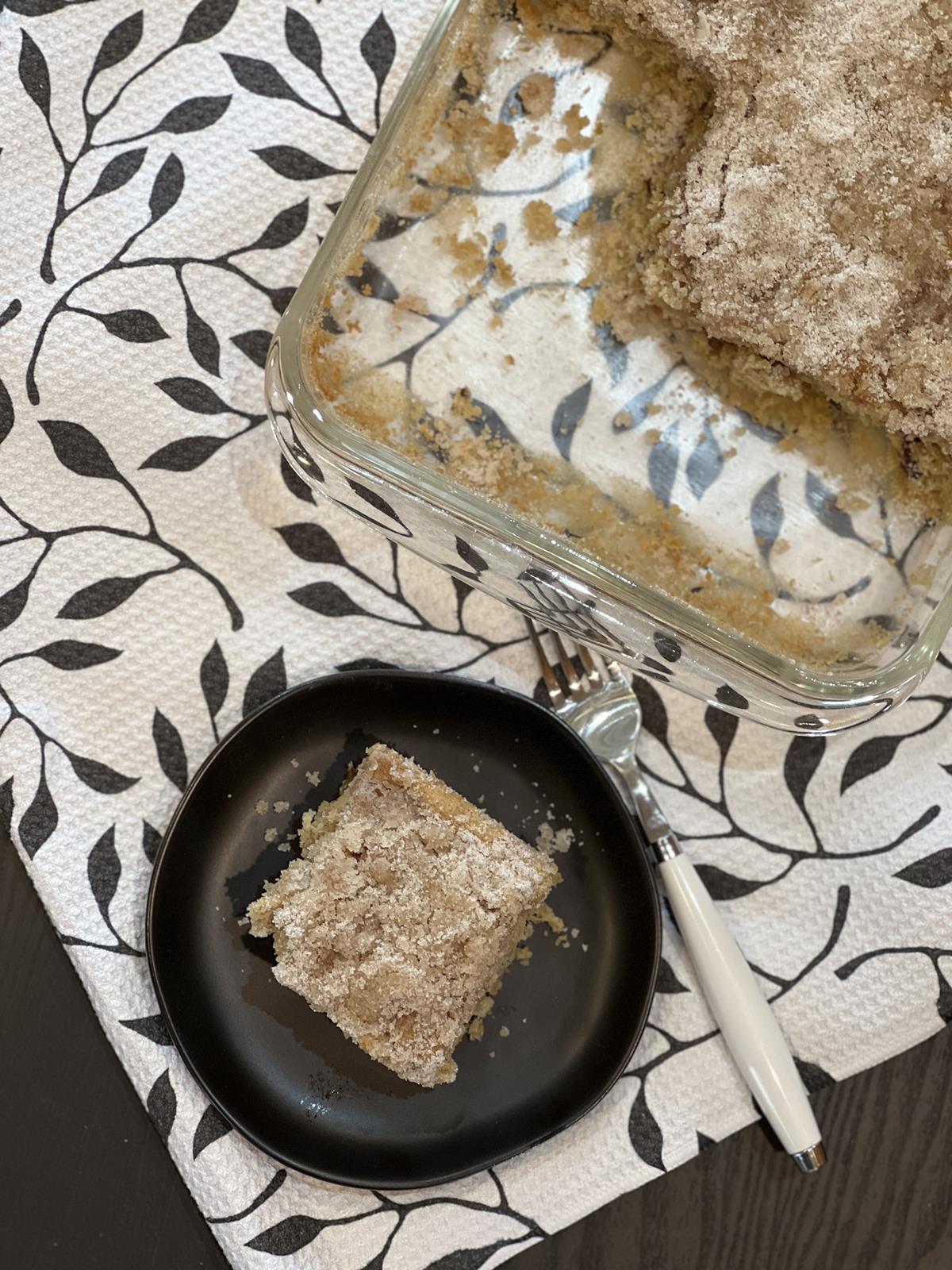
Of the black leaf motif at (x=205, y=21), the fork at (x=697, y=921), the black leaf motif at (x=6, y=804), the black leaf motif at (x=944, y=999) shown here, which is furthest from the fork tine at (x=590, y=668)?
the black leaf motif at (x=205, y=21)

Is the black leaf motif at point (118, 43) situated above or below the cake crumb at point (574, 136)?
below

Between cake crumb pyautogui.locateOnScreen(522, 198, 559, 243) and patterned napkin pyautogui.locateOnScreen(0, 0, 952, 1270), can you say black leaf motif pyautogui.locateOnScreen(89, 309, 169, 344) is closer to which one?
patterned napkin pyautogui.locateOnScreen(0, 0, 952, 1270)

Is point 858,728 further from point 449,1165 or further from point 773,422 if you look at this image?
point 449,1165

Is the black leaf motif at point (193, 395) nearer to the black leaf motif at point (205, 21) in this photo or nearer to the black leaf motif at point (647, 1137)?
the black leaf motif at point (205, 21)

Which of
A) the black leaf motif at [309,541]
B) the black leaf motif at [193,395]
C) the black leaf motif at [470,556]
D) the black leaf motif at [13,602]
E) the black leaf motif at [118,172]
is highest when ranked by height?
the black leaf motif at [118,172]

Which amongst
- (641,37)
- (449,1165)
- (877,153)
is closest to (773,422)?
(877,153)

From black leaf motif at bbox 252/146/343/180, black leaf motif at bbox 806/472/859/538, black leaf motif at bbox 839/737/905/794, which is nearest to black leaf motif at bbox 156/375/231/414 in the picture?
black leaf motif at bbox 252/146/343/180

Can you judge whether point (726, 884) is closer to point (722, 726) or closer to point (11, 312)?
point (722, 726)
